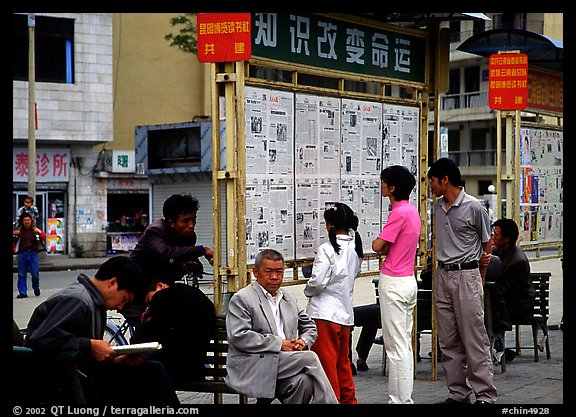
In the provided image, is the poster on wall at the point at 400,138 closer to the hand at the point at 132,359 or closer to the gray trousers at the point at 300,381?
the gray trousers at the point at 300,381

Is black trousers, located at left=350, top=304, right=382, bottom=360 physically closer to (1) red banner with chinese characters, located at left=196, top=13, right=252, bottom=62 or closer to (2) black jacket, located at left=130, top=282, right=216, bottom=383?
(2) black jacket, located at left=130, top=282, right=216, bottom=383

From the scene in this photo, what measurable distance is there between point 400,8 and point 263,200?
8.56 feet

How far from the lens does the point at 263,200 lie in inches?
304

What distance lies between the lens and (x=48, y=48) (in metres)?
A: 31.3

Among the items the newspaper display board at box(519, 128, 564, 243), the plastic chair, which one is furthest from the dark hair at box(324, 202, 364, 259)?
the newspaper display board at box(519, 128, 564, 243)

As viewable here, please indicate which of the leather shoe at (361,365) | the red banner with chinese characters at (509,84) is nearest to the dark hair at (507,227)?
the leather shoe at (361,365)

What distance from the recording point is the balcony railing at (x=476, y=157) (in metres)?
50.9

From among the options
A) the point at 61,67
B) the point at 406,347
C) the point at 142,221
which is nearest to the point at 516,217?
the point at 406,347

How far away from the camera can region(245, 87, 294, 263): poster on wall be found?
24.8 ft

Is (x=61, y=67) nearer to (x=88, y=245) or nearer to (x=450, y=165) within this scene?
(x=88, y=245)

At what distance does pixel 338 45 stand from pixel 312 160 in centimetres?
113


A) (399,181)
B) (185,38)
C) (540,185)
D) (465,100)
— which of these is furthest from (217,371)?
(465,100)

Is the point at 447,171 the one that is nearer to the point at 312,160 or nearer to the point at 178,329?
the point at 312,160

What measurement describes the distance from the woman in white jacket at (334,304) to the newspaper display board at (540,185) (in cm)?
633
